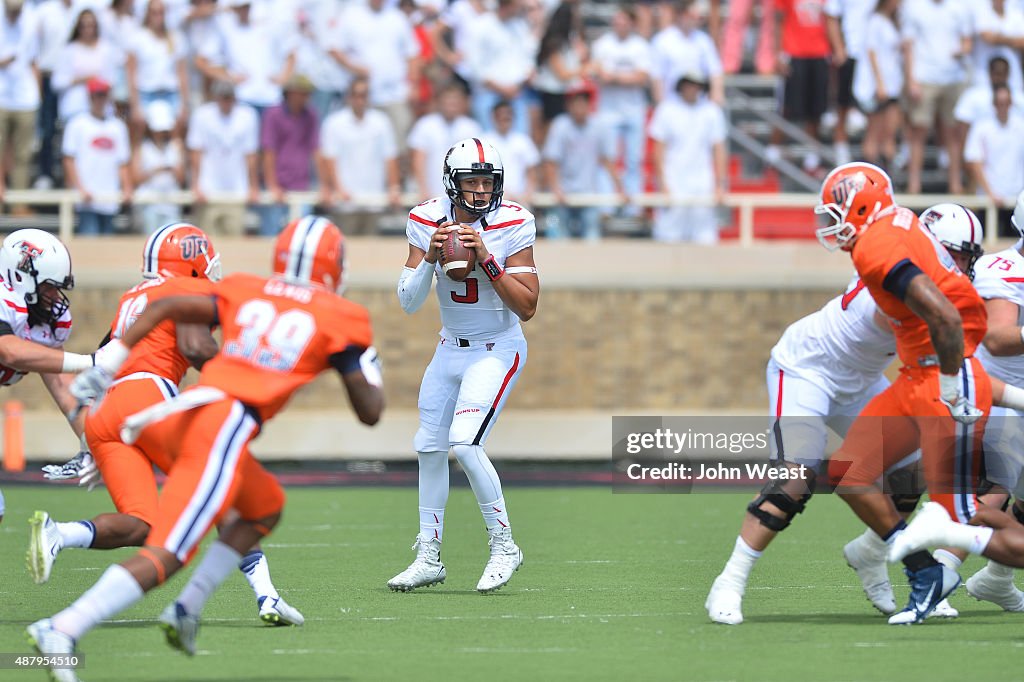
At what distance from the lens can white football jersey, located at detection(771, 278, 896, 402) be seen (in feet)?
26.0

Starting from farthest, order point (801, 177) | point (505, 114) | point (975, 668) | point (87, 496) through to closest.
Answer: point (801, 177) → point (505, 114) → point (87, 496) → point (975, 668)

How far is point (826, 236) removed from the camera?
7656 millimetres

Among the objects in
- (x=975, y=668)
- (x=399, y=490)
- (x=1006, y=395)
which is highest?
(x=1006, y=395)

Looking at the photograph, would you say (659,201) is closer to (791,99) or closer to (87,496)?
(791,99)

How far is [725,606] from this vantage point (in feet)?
24.3

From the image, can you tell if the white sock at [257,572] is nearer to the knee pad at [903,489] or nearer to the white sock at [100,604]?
the white sock at [100,604]

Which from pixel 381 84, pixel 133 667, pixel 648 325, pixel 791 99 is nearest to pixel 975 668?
pixel 133 667

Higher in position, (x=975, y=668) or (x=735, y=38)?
(x=735, y=38)

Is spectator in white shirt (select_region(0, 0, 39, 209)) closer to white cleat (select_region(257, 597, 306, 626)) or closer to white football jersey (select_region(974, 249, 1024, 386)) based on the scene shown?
white cleat (select_region(257, 597, 306, 626))

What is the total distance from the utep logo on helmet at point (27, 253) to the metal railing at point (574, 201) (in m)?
7.36

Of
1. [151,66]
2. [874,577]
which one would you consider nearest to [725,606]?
[874,577]

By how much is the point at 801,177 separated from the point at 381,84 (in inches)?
186

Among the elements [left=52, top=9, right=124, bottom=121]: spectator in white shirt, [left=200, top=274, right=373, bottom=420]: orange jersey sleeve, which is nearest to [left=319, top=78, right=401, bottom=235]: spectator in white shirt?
[left=52, top=9, right=124, bottom=121]: spectator in white shirt
